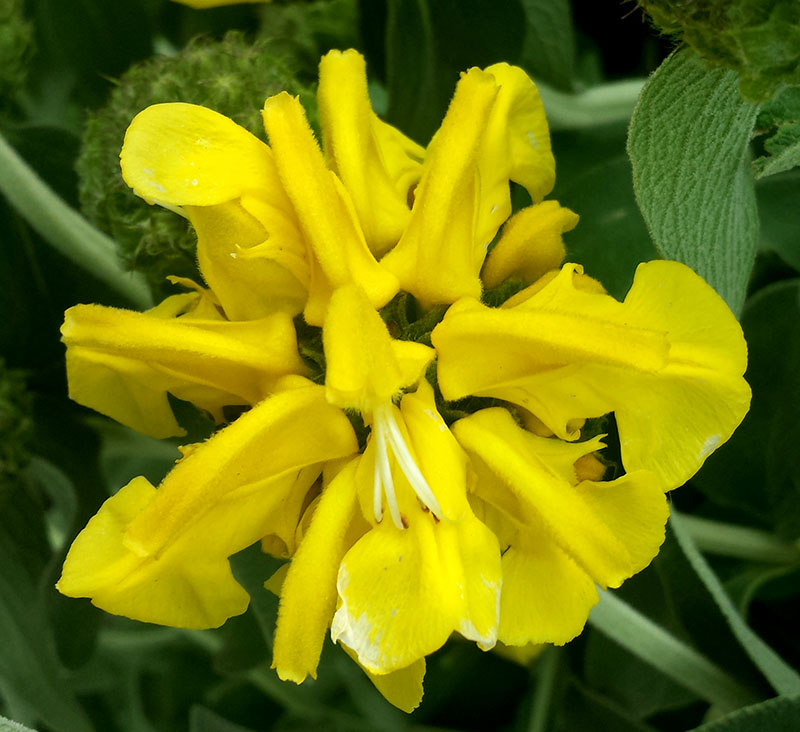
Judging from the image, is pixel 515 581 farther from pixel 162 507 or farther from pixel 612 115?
pixel 612 115

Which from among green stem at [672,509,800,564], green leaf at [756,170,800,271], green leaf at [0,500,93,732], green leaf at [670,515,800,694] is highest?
green leaf at [756,170,800,271]

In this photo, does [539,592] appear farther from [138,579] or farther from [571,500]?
[138,579]

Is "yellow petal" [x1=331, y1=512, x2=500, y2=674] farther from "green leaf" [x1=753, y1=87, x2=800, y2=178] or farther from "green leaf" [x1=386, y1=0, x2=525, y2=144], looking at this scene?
"green leaf" [x1=386, y1=0, x2=525, y2=144]

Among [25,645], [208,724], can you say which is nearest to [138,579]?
[208,724]

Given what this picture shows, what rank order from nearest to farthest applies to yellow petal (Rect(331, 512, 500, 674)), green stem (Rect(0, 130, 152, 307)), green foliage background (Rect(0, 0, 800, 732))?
yellow petal (Rect(331, 512, 500, 674)) < green foliage background (Rect(0, 0, 800, 732)) < green stem (Rect(0, 130, 152, 307))

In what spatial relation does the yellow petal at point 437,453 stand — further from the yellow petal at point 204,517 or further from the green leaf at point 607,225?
the green leaf at point 607,225

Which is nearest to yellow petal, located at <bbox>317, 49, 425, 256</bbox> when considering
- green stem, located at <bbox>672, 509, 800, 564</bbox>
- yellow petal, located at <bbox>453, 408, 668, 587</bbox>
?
yellow petal, located at <bbox>453, 408, 668, 587</bbox>

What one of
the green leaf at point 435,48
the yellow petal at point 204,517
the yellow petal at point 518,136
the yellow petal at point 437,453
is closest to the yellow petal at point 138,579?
the yellow petal at point 204,517
